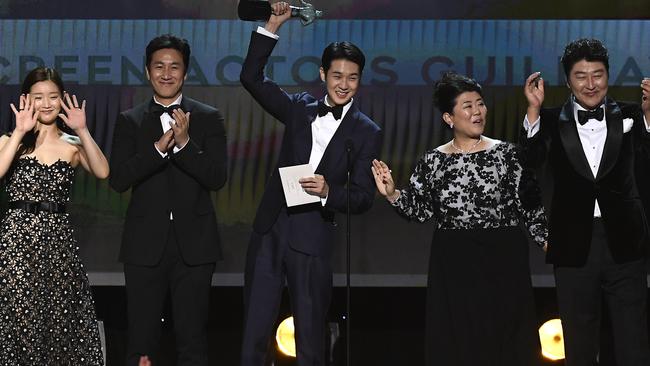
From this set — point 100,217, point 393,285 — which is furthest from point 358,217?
point 100,217

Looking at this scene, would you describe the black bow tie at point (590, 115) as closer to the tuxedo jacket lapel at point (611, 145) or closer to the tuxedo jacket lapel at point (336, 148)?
the tuxedo jacket lapel at point (611, 145)

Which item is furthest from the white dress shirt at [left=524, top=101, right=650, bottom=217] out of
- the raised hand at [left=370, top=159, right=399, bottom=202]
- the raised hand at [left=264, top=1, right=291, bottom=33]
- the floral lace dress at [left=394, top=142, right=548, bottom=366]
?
the raised hand at [left=264, top=1, right=291, bottom=33]

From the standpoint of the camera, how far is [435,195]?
3.93 metres

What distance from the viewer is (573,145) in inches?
150

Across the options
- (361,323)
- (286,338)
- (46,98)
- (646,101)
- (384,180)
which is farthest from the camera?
(361,323)

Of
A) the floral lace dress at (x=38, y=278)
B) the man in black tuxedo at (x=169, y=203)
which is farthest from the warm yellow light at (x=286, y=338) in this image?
the floral lace dress at (x=38, y=278)

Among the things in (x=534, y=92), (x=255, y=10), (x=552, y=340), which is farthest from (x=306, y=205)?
(x=552, y=340)

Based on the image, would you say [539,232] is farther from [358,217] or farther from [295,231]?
[358,217]

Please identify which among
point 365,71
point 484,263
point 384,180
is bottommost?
point 484,263

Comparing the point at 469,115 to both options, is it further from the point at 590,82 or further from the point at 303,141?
the point at 303,141

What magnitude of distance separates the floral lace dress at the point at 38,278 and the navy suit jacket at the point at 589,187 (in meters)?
1.80

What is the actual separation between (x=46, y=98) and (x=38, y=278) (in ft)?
2.30

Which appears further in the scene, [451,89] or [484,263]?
[451,89]

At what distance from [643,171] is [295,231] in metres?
1.42
